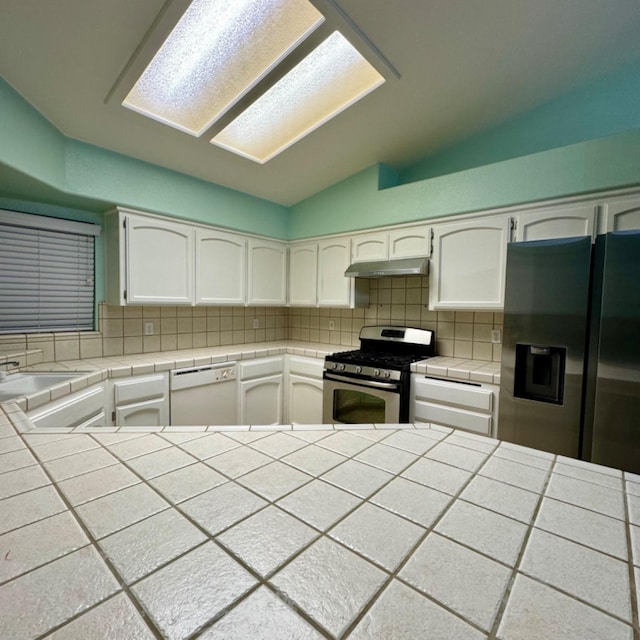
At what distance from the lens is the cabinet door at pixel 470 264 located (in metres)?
2.27

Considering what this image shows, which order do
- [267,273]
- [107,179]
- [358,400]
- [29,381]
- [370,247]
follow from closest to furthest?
[29,381] → [107,179] → [358,400] → [370,247] → [267,273]

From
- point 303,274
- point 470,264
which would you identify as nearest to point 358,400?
point 470,264

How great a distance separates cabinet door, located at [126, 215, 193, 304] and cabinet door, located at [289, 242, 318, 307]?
3.44 ft

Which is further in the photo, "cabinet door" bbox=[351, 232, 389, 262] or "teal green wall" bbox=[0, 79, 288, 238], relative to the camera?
"cabinet door" bbox=[351, 232, 389, 262]

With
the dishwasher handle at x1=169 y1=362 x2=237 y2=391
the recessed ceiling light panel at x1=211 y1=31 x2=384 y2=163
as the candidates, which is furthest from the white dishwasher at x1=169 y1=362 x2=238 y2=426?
the recessed ceiling light panel at x1=211 y1=31 x2=384 y2=163

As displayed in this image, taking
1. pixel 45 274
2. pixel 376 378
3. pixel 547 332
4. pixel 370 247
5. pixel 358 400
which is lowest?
pixel 358 400

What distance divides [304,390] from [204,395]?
861mm

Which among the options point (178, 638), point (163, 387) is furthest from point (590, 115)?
point (163, 387)

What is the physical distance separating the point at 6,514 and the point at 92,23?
5.99ft

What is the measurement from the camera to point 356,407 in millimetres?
2635

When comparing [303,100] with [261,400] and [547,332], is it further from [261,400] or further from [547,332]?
[261,400]

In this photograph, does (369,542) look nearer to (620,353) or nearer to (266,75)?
(620,353)

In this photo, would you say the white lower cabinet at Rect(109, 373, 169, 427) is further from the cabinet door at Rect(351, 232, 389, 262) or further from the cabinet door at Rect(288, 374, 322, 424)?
the cabinet door at Rect(351, 232, 389, 262)

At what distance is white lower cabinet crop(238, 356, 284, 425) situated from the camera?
290 cm
